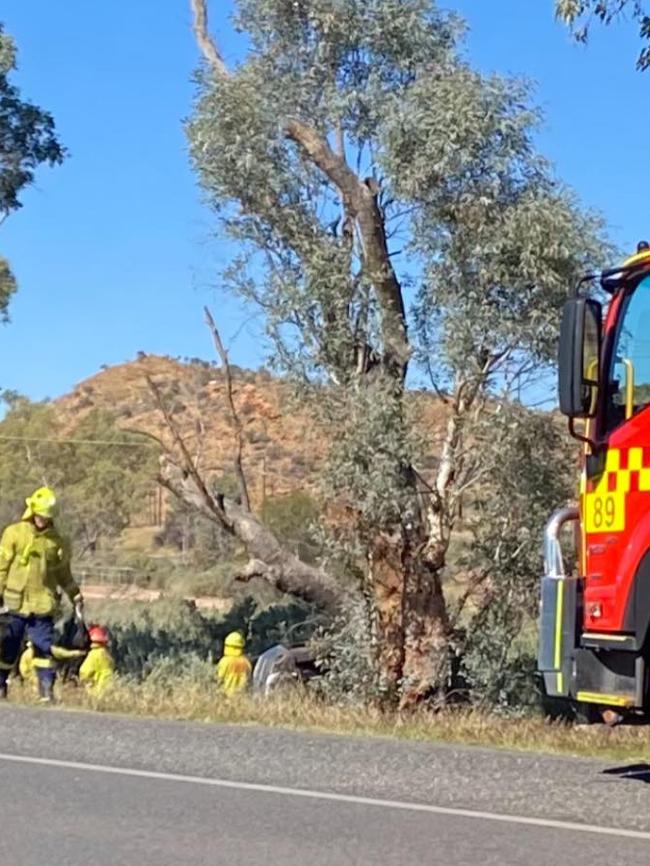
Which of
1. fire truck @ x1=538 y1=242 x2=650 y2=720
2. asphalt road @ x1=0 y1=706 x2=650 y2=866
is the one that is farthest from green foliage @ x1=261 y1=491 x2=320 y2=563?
fire truck @ x1=538 y1=242 x2=650 y2=720

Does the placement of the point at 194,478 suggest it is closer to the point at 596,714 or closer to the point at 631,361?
the point at 596,714

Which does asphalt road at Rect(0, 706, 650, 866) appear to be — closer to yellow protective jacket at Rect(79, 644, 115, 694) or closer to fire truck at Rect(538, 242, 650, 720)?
fire truck at Rect(538, 242, 650, 720)

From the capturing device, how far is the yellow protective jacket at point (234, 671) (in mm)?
15820

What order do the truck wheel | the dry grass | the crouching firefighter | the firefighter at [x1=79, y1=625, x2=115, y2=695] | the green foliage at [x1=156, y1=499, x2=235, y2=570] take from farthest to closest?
the green foliage at [x1=156, y1=499, x2=235, y2=570] < the firefighter at [x1=79, y1=625, x2=115, y2=695] < the crouching firefighter < the dry grass < the truck wheel

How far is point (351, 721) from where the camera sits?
11742 millimetres

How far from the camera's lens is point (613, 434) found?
27.7ft

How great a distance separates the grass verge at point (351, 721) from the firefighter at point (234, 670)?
5.66 feet

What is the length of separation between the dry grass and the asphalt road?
60cm

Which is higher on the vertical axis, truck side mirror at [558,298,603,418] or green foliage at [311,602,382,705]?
truck side mirror at [558,298,603,418]

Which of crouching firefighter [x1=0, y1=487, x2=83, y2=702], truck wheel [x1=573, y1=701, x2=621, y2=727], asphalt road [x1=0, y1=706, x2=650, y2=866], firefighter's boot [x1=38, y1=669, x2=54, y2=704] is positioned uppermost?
crouching firefighter [x1=0, y1=487, x2=83, y2=702]

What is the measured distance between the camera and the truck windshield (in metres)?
8.38

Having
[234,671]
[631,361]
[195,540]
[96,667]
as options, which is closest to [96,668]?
[96,667]

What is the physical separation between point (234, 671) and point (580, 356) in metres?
8.89

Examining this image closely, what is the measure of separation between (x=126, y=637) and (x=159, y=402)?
20.6 ft
